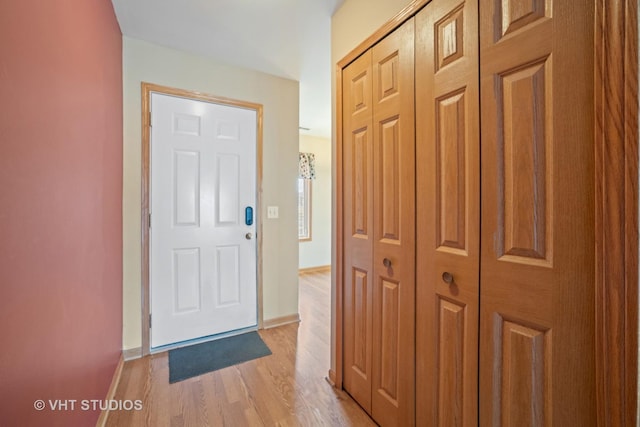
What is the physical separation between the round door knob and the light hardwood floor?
3.14ft

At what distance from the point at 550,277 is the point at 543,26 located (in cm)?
72

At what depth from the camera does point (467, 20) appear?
37.8 inches

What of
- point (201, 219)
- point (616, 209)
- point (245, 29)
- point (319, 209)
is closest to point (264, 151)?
point (201, 219)

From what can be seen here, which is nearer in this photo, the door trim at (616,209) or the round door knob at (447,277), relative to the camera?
the door trim at (616,209)

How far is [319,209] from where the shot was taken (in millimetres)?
4953

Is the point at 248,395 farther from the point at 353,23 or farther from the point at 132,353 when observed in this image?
the point at 353,23

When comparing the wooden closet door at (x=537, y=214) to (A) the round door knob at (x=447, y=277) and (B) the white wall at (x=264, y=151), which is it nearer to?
Result: (A) the round door knob at (x=447, y=277)

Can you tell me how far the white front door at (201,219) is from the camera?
2148 mm

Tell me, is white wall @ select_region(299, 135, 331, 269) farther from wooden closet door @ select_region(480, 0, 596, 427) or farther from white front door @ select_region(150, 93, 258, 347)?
wooden closet door @ select_region(480, 0, 596, 427)

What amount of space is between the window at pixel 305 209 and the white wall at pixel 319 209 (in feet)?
0.19

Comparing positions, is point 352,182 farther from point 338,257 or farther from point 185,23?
point 185,23

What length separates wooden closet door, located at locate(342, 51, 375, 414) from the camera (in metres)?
1.46

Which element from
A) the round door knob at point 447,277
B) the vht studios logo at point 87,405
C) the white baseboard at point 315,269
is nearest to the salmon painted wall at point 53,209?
the vht studios logo at point 87,405

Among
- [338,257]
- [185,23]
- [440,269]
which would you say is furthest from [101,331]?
[185,23]
